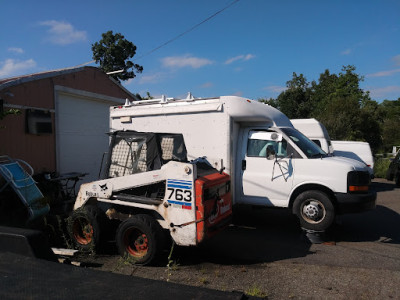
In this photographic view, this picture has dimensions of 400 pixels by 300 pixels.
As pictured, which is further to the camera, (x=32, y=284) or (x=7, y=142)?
(x=7, y=142)

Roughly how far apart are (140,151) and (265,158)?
9.07 ft

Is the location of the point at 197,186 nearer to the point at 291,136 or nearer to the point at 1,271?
the point at 1,271

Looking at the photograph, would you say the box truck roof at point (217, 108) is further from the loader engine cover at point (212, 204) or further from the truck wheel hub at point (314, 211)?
the truck wheel hub at point (314, 211)

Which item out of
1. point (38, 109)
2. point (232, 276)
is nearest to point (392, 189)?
point (232, 276)

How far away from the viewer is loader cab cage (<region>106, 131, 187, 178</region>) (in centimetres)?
498

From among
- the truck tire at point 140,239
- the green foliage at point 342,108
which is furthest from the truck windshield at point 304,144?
the green foliage at point 342,108

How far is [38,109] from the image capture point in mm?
8562

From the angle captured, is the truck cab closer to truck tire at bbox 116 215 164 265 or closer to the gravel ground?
the gravel ground

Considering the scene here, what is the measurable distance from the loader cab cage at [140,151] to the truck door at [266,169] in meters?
1.80

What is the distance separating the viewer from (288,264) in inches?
191

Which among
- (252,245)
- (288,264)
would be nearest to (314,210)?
(252,245)

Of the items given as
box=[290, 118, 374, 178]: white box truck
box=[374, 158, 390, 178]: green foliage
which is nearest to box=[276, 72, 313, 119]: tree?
box=[374, 158, 390, 178]: green foliage

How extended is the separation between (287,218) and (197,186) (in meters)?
4.51

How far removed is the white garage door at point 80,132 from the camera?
31.0ft
